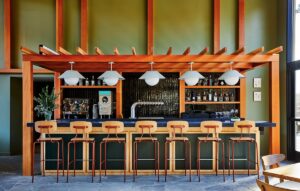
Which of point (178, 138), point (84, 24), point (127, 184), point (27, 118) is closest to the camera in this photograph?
point (127, 184)

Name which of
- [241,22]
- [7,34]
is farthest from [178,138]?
[7,34]

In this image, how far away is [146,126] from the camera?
5266 millimetres

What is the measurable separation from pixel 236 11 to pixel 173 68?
2.57m

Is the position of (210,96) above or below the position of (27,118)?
above

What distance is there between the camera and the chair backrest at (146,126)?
5262 mm

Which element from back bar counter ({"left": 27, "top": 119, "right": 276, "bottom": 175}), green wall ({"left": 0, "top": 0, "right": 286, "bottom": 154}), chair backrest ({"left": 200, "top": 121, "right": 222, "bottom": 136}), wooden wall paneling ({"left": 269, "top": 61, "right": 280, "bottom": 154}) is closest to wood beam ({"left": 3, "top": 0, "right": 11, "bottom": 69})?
green wall ({"left": 0, "top": 0, "right": 286, "bottom": 154})

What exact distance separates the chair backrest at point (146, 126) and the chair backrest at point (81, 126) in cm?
87

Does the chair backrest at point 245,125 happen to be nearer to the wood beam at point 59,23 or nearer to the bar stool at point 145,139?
the bar stool at point 145,139

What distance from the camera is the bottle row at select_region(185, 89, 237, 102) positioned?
7.98 m

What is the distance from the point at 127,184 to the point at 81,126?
1.31 meters

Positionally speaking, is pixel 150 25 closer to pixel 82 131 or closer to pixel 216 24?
pixel 216 24

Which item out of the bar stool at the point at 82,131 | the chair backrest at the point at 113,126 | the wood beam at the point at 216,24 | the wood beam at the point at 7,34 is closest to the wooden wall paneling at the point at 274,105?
the wood beam at the point at 216,24

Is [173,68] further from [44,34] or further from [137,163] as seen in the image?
[44,34]

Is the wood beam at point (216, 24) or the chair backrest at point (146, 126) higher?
the wood beam at point (216, 24)
